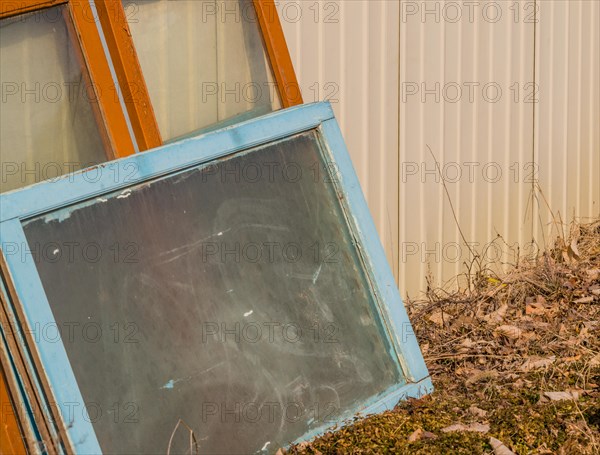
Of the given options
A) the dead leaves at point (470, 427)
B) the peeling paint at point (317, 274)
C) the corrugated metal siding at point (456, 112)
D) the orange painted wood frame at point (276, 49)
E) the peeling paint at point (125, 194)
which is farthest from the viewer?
the corrugated metal siding at point (456, 112)

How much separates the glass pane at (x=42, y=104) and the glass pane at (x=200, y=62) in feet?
0.93

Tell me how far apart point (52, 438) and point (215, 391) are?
56 centimetres

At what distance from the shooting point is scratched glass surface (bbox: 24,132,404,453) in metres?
2.95

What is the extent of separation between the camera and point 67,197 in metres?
2.98

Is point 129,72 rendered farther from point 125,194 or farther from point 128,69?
point 125,194

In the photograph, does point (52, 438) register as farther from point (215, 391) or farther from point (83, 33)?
point (83, 33)

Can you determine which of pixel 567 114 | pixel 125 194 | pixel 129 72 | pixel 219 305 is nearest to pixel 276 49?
pixel 129 72

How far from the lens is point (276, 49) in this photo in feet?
12.5

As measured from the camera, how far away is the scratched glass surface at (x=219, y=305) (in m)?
2.95

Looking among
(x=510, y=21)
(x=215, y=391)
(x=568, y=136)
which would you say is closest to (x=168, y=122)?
(x=215, y=391)

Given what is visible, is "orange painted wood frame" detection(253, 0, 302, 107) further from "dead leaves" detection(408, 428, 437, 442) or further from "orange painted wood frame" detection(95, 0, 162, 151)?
"dead leaves" detection(408, 428, 437, 442)

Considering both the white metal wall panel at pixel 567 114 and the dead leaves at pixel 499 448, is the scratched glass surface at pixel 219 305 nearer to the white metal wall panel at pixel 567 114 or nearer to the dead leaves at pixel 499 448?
the dead leaves at pixel 499 448

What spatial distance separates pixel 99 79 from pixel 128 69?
115 millimetres

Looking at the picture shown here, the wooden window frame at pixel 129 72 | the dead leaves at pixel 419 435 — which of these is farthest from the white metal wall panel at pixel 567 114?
the wooden window frame at pixel 129 72
